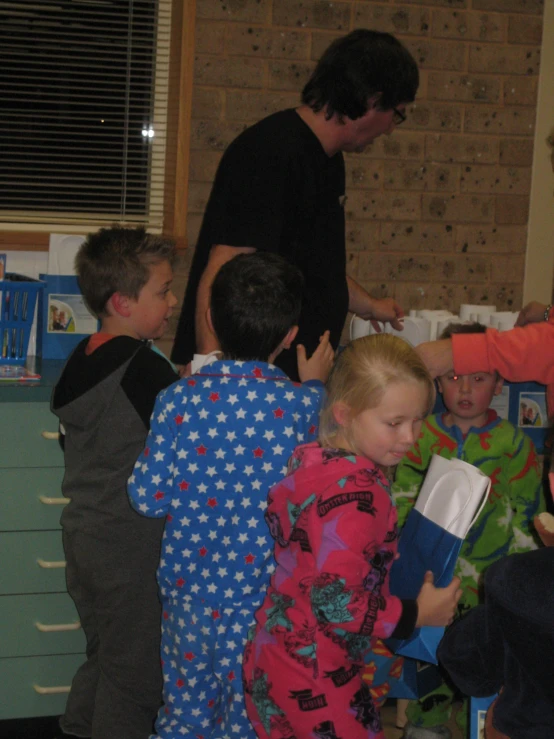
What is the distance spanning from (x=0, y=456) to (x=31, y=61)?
4.84ft

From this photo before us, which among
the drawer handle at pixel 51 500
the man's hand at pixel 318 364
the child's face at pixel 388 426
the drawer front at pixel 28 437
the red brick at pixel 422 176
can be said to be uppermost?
the red brick at pixel 422 176

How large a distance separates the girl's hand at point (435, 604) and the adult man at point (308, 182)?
0.77 meters

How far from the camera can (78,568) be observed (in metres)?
2.17

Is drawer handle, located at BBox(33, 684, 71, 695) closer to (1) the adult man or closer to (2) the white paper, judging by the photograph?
(1) the adult man

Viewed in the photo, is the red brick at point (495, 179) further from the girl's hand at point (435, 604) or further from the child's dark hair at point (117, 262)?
the girl's hand at point (435, 604)

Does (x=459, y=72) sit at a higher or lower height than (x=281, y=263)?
higher

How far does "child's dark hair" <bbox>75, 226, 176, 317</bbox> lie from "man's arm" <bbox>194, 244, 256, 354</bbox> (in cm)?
15

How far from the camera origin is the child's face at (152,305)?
216 cm

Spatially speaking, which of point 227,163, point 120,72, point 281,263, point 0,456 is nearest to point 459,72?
point 120,72

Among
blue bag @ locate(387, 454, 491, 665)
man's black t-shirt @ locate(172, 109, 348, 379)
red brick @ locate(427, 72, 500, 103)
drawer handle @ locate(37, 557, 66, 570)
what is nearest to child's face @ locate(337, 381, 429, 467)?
blue bag @ locate(387, 454, 491, 665)

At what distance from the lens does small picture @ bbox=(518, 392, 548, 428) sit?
2.62 m

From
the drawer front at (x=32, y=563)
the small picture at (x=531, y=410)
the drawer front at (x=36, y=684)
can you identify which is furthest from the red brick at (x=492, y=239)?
the drawer front at (x=36, y=684)

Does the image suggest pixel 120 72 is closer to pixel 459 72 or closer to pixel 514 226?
pixel 459 72

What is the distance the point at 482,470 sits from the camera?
235 centimetres
